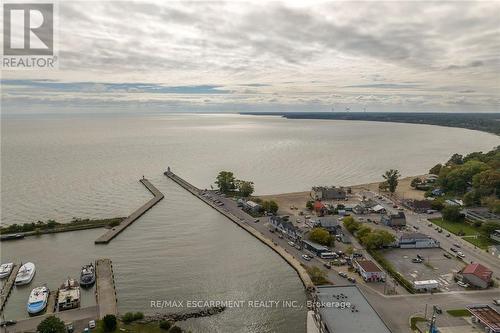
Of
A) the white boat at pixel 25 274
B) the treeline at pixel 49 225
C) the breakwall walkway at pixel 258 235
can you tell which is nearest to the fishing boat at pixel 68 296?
the white boat at pixel 25 274

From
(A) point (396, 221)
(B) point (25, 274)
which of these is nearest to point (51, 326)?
(B) point (25, 274)

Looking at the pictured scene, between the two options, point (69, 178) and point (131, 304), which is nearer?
point (131, 304)

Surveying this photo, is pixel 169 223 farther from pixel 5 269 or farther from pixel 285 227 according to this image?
pixel 5 269

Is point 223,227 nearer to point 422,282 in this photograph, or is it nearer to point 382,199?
point 422,282

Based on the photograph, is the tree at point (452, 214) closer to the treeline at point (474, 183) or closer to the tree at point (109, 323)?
the treeline at point (474, 183)

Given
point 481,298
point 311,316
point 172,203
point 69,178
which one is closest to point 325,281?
point 311,316
